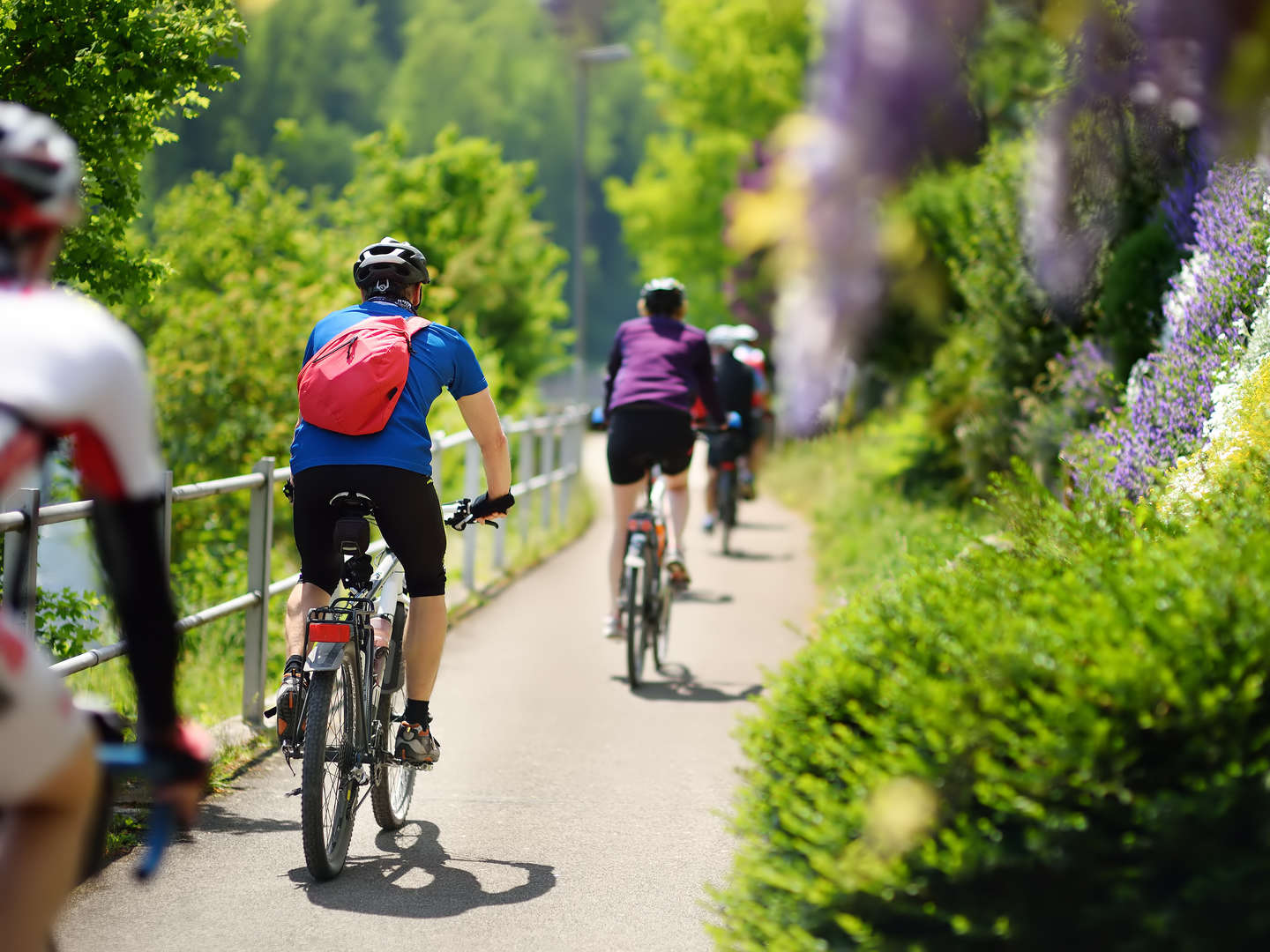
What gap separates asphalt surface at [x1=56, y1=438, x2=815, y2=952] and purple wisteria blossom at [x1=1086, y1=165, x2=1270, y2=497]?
2281mm

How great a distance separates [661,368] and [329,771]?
4402mm

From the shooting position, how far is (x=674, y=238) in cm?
987

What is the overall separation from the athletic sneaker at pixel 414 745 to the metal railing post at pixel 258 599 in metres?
1.78

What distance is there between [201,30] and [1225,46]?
460cm

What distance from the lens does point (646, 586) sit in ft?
27.5

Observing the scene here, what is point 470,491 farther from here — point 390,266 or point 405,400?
point 405,400

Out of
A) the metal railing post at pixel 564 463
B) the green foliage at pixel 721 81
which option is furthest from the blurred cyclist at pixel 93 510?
the metal railing post at pixel 564 463

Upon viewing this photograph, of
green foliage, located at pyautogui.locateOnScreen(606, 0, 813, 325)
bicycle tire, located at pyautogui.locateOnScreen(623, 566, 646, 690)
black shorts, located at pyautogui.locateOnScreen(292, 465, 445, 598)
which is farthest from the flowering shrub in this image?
green foliage, located at pyautogui.locateOnScreen(606, 0, 813, 325)

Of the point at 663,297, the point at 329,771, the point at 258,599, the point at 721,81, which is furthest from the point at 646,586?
the point at 721,81

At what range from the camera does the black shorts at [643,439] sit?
8.68 m

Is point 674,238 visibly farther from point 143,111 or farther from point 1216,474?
point 1216,474

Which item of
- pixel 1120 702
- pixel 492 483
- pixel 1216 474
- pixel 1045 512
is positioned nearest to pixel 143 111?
pixel 492 483

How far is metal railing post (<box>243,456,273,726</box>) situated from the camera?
6762 mm

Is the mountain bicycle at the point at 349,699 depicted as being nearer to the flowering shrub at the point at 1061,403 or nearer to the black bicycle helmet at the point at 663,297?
the black bicycle helmet at the point at 663,297
